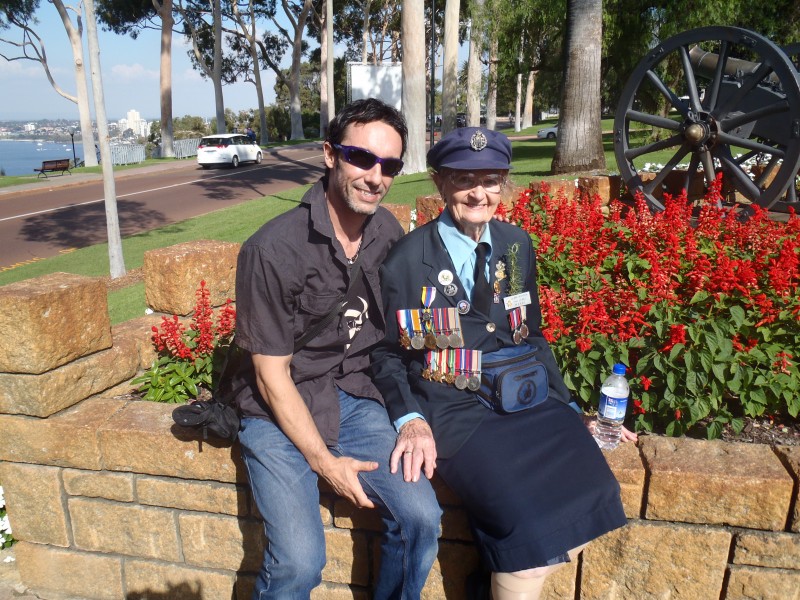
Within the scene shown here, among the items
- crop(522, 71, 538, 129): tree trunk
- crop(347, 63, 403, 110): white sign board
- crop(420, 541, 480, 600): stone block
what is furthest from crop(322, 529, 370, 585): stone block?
crop(522, 71, 538, 129): tree trunk

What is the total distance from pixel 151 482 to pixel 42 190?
21885 millimetres

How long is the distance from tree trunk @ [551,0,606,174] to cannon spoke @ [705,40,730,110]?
13.1 ft

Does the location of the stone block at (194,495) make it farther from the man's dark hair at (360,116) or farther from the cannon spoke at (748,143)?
the cannon spoke at (748,143)

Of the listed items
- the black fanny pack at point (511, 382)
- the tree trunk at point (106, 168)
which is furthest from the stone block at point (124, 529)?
the tree trunk at point (106, 168)

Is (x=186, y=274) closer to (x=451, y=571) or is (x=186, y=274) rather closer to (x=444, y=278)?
(x=444, y=278)

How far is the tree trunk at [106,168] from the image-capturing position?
908cm

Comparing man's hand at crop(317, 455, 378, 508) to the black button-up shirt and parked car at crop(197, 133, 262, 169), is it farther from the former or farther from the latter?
parked car at crop(197, 133, 262, 169)

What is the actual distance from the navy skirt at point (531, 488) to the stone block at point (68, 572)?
65.4 inches

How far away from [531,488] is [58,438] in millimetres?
1964

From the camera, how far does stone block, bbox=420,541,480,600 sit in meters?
2.58

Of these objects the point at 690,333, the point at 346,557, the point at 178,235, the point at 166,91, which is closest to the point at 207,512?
the point at 346,557

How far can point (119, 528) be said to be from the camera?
115 inches

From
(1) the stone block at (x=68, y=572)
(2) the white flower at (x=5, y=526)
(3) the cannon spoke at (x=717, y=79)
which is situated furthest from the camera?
(3) the cannon spoke at (x=717, y=79)

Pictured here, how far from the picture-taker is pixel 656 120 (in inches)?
272
